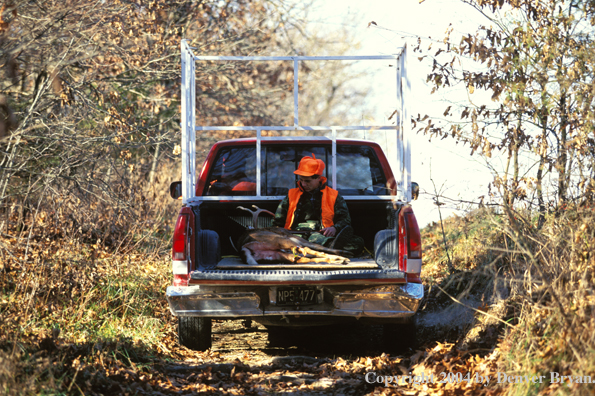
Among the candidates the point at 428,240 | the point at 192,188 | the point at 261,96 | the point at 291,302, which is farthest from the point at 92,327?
the point at 261,96

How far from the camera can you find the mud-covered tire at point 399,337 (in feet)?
19.1

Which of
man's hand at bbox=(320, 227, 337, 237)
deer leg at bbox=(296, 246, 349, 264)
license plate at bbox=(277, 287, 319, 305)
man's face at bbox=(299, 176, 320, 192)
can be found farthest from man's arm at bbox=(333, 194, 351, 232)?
Result: license plate at bbox=(277, 287, 319, 305)

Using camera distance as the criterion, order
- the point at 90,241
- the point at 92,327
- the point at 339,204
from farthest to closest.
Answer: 1. the point at 90,241
2. the point at 339,204
3. the point at 92,327

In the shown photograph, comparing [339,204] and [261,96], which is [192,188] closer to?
[339,204]

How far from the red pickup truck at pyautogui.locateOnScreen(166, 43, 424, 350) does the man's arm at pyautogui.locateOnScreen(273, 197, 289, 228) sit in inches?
4.3

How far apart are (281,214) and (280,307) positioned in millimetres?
1656

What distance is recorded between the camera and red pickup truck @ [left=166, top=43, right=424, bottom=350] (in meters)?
5.19

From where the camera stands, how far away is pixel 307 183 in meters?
6.67

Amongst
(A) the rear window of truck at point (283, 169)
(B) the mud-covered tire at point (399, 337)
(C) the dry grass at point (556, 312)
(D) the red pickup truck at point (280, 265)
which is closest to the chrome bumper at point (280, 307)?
(D) the red pickup truck at point (280, 265)

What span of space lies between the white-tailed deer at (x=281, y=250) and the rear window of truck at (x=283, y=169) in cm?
76

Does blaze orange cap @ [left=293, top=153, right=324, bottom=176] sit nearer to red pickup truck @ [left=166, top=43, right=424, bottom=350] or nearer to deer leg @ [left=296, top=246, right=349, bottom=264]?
red pickup truck @ [left=166, top=43, right=424, bottom=350]

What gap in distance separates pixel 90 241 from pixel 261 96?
30.3 feet

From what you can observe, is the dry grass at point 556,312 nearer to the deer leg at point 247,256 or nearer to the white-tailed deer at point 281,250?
the white-tailed deer at point 281,250

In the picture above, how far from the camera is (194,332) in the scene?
5.70m
